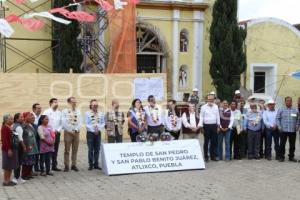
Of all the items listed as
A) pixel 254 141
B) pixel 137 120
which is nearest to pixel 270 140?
pixel 254 141

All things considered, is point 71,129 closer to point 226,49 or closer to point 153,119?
point 153,119

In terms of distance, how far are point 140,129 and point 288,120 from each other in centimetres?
399

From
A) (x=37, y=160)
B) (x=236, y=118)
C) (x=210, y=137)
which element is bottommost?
(x=37, y=160)

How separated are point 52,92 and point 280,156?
25.6 feet

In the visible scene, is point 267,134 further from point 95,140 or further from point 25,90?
point 25,90

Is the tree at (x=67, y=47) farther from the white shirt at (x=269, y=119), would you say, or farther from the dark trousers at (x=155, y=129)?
the white shirt at (x=269, y=119)

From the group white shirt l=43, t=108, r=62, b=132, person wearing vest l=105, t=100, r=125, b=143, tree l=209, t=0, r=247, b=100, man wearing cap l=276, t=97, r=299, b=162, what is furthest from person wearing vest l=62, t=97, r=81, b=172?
tree l=209, t=0, r=247, b=100

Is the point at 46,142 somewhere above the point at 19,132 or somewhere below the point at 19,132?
below

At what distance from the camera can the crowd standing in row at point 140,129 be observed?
11.6 meters

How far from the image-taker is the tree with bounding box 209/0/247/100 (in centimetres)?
2273

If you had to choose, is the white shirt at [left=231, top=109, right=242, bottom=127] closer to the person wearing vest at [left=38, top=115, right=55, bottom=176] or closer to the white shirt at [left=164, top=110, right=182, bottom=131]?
the white shirt at [left=164, top=110, right=182, bottom=131]

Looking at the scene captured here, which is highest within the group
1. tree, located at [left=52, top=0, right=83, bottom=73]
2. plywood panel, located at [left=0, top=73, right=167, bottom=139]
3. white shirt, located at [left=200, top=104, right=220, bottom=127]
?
tree, located at [left=52, top=0, right=83, bottom=73]

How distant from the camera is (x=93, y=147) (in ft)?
42.9

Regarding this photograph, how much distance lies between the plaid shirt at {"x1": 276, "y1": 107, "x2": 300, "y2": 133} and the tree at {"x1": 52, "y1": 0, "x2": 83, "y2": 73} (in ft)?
30.0
